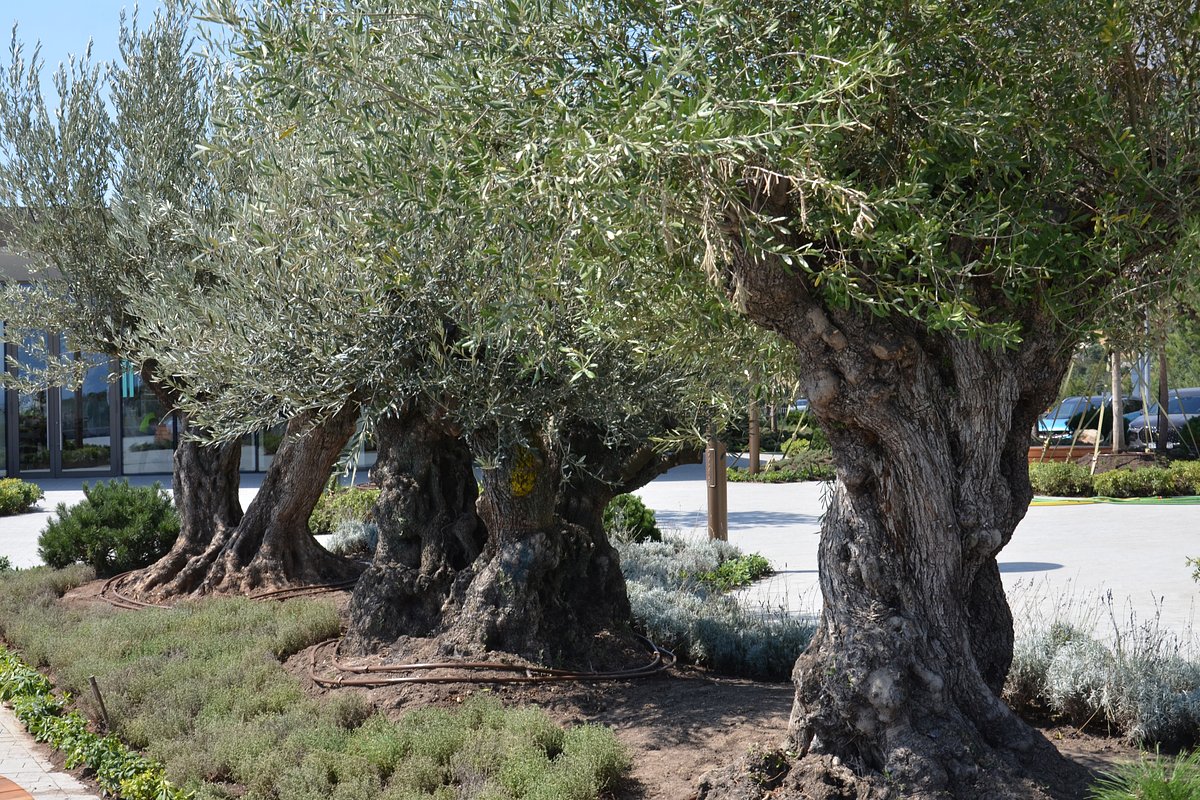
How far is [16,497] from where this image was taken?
22.0 metres

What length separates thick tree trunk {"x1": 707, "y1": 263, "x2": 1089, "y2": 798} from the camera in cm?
434

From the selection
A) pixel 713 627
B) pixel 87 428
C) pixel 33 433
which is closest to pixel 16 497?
pixel 33 433

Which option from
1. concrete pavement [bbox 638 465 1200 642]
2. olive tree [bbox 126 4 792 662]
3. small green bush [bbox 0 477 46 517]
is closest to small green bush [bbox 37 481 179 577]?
olive tree [bbox 126 4 792 662]

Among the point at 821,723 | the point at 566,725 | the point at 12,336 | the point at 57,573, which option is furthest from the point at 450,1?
the point at 57,573

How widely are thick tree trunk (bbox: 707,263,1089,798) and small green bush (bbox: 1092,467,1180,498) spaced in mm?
19075

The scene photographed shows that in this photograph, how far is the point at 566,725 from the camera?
610 cm

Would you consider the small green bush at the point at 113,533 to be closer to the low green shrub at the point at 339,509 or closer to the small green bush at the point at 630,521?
the low green shrub at the point at 339,509

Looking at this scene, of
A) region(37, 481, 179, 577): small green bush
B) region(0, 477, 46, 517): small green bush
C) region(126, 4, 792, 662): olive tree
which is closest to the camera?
region(126, 4, 792, 662): olive tree

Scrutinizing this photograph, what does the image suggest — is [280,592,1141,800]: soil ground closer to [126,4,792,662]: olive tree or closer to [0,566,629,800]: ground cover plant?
[0,566,629,800]: ground cover plant

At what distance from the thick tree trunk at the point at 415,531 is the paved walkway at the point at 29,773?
81.4 inches

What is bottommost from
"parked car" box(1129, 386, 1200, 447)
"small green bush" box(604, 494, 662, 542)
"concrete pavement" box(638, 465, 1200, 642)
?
"concrete pavement" box(638, 465, 1200, 642)

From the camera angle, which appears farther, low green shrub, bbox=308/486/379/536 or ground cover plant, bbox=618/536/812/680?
low green shrub, bbox=308/486/379/536

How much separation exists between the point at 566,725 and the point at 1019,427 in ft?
9.96

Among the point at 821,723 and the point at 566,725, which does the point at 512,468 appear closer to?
the point at 566,725
